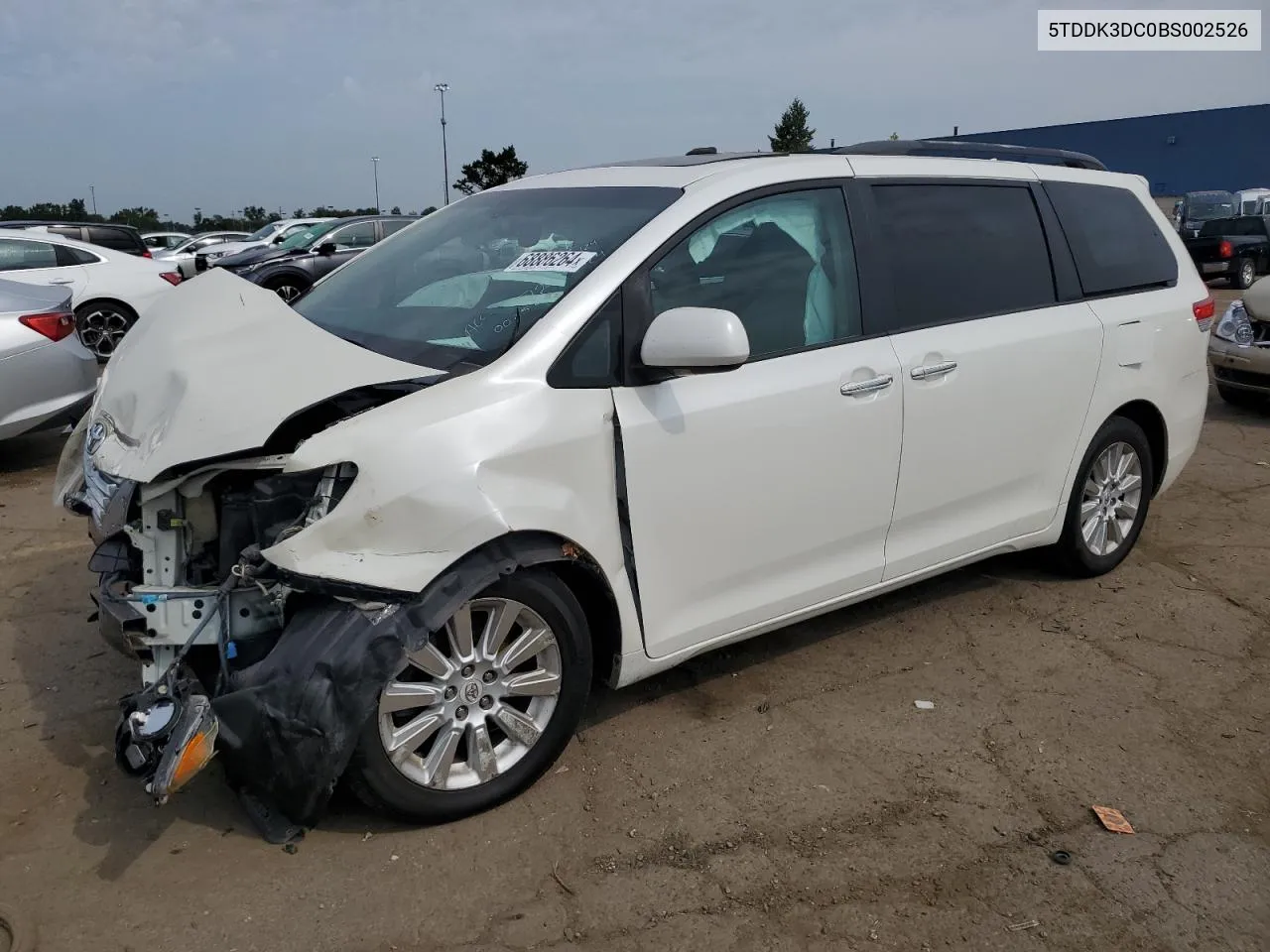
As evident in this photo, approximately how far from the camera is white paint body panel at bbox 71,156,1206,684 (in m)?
2.70

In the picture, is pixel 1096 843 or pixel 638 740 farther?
pixel 638 740

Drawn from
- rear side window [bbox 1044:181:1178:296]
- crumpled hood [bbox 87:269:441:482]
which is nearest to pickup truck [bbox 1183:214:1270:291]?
rear side window [bbox 1044:181:1178:296]

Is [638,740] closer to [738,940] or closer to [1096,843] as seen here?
[738,940]

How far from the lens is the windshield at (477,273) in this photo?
3135mm

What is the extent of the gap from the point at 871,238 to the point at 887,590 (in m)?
1.31

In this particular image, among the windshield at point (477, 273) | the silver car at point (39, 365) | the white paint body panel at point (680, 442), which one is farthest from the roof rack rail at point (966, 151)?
the silver car at point (39, 365)

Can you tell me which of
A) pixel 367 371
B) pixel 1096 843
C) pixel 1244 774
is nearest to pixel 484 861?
pixel 367 371

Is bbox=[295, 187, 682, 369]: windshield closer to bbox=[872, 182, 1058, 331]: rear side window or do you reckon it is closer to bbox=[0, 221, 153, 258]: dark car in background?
bbox=[872, 182, 1058, 331]: rear side window

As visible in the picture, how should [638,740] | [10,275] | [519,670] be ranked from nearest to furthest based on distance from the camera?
[519,670], [638,740], [10,275]

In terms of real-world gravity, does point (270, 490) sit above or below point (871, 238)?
below

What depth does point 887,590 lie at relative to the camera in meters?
3.90

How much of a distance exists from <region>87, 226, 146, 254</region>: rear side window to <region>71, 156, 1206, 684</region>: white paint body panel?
1000cm

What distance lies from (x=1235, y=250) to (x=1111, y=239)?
58.3 feet

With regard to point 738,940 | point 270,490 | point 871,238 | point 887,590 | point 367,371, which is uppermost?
point 871,238
